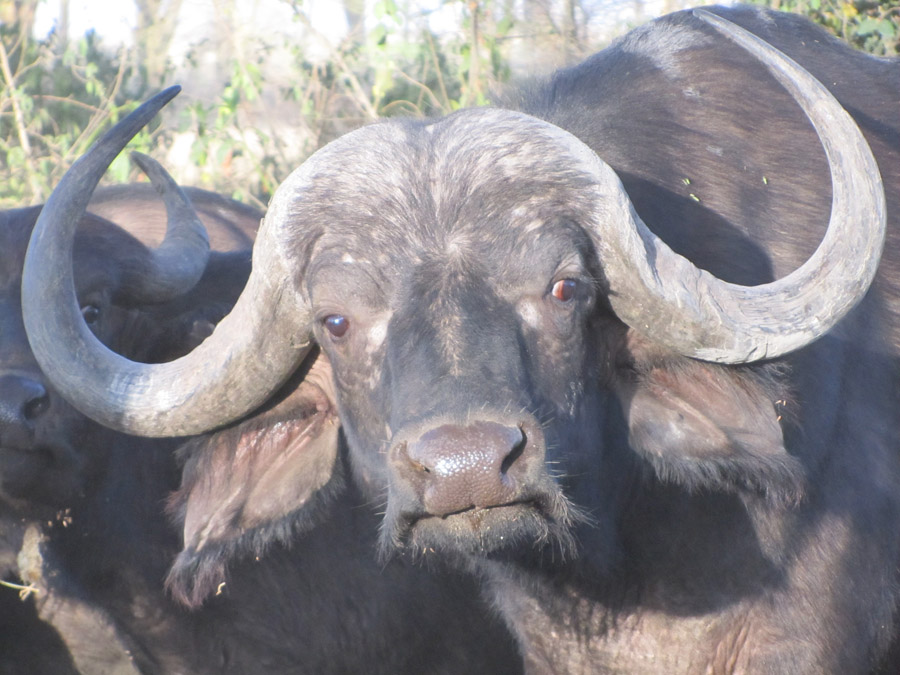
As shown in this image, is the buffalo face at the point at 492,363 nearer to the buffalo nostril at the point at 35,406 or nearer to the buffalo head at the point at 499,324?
the buffalo head at the point at 499,324

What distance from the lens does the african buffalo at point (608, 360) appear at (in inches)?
109

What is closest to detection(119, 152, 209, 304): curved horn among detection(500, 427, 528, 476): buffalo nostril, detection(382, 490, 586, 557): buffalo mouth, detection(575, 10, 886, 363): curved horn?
detection(382, 490, 586, 557): buffalo mouth

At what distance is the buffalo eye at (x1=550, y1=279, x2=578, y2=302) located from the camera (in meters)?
2.90

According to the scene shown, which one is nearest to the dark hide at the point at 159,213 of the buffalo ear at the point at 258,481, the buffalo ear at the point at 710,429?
the buffalo ear at the point at 258,481

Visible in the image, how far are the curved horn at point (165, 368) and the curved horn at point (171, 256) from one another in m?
0.86

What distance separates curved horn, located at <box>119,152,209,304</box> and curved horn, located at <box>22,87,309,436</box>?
86 centimetres

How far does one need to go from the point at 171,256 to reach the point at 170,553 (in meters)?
1.04

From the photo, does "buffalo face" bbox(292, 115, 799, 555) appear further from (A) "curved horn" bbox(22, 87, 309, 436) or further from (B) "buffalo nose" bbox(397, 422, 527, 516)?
(A) "curved horn" bbox(22, 87, 309, 436)

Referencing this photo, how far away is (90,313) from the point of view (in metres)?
3.92

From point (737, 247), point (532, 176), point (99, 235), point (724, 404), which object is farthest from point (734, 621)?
point (99, 235)

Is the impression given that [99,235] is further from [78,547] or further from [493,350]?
[493,350]

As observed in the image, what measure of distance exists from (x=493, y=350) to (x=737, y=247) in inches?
35.9

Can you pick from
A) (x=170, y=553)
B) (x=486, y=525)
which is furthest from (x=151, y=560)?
(x=486, y=525)

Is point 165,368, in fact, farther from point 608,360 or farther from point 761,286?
point 761,286
